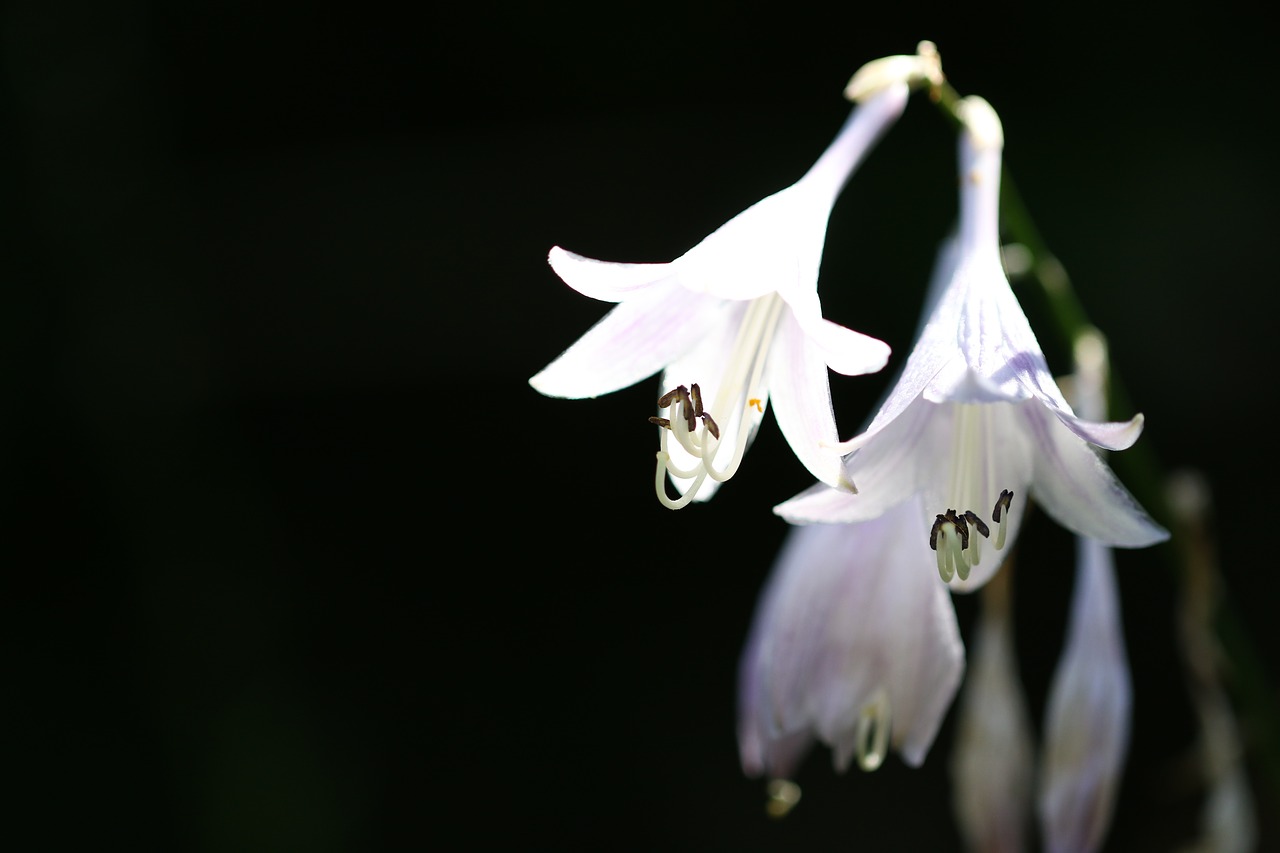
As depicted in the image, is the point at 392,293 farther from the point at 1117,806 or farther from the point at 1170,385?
the point at 1117,806

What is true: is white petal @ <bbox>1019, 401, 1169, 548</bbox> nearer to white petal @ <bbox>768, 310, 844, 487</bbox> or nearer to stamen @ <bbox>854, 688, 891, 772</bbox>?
white petal @ <bbox>768, 310, 844, 487</bbox>

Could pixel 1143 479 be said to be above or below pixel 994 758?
above

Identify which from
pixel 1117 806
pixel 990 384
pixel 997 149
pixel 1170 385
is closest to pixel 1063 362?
pixel 1170 385

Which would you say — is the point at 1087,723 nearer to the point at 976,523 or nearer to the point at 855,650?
the point at 855,650

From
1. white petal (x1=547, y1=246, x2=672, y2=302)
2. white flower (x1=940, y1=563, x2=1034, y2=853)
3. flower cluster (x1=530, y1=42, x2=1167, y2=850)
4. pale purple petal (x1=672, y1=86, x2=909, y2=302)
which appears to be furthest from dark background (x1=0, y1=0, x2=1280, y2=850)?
white petal (x1=547, y1=246, x2=672, y2=302)

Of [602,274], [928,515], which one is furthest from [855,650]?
[602,274]

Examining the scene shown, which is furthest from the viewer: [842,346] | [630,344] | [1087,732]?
[1087,732]

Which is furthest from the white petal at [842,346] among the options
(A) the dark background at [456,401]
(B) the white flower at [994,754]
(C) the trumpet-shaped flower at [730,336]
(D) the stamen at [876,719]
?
(A) the dark background at [456,401]
